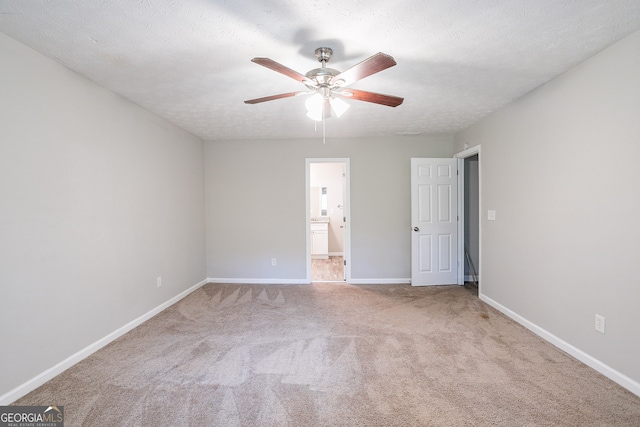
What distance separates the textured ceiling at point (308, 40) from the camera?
5.16 ft

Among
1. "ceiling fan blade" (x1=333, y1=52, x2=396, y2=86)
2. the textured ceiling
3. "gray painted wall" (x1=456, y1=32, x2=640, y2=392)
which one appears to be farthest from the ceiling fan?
"gray painted wall" (x1=456, y1=32, x2=640, y2=392)

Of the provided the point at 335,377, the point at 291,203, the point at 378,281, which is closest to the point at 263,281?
the point at 291,203

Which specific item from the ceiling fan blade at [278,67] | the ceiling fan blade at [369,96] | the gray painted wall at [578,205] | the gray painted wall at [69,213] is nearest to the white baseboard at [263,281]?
the gray painted wall at [69,213]

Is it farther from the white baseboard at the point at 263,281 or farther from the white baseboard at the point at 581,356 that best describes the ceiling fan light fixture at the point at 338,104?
the white baseboard at the point at 263,281

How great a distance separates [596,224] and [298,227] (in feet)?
11.4

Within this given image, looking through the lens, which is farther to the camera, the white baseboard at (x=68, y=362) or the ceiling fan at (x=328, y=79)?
the white baseboard at (x=68, y=362)

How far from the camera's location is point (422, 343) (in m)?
2.56

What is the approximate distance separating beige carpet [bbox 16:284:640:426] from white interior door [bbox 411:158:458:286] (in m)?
1.12

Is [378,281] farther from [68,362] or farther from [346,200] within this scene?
[68,362]

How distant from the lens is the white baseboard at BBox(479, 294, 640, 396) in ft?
6.13

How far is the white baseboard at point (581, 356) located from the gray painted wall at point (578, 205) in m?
0.03

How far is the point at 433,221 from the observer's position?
4.33 meters

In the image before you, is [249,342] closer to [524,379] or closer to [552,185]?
[524,379]

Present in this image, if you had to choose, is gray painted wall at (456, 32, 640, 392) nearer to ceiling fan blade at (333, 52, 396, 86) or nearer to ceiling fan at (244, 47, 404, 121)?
ceiling fan at (244, 47, 404, 121)
